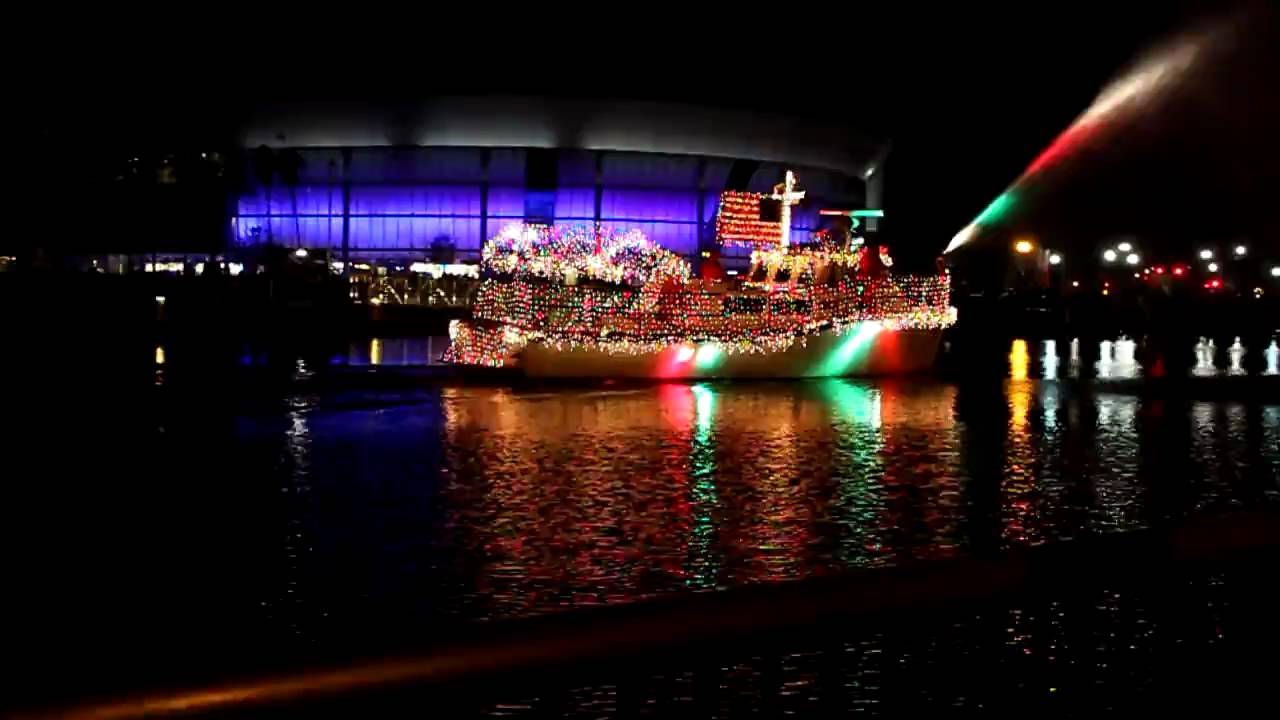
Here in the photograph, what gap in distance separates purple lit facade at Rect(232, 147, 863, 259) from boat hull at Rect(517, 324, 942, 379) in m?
49.4

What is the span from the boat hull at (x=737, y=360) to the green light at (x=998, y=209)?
37.3 m

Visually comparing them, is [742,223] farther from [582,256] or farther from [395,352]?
[395,352]

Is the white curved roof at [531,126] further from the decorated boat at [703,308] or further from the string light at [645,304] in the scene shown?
the string light at [645,304]

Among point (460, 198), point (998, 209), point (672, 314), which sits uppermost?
point (460, 198)

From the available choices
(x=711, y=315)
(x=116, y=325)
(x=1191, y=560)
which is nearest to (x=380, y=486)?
(x=1191, y=560)

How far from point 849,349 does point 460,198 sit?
2052 inches

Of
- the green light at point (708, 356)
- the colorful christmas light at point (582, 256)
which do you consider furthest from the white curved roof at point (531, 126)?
the green light at point (708, 356)

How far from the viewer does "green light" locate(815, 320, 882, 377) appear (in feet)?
77.0

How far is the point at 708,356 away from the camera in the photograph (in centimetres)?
2264

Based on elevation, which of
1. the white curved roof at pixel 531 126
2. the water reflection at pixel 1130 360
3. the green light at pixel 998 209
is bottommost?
the water reflection at pixel 1130 360

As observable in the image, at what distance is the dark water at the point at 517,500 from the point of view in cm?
736

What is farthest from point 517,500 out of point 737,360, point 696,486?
point 737,360

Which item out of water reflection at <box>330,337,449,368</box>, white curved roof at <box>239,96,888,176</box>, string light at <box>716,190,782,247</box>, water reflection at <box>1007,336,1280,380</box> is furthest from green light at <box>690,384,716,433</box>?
white curved roof at <box>239,96,888,176</box>

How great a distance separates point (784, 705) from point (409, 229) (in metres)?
70.0
